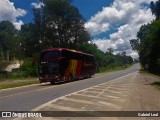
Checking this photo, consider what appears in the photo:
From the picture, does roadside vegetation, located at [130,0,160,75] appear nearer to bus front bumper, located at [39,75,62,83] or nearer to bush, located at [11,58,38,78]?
bus front bumper, located at [39,75,62,83]

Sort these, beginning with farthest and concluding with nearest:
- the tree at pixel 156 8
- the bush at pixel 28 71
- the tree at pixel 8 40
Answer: the tree at pixel 8 40 < the tree at pixel 156 8 < the bush at pixel 28 71

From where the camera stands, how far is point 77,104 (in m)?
15.9

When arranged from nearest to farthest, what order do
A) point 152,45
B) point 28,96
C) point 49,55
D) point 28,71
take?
1. point 28,96
2. point 49,55
3. point 152,45
4. point 28,71

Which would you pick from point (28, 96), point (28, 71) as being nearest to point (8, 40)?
point (28, 71)

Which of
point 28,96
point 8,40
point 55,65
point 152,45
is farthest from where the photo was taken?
point 8,40

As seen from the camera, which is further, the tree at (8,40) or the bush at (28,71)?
the tree at (8,40)

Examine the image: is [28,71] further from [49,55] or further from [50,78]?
[50,78]

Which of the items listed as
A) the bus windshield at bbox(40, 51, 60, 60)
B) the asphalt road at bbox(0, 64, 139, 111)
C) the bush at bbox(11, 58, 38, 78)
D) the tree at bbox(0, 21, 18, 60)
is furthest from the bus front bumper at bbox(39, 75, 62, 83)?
the tree at bbox(0, 21, 18, 60)

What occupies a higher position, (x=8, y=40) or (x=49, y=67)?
(x=8, y=40)

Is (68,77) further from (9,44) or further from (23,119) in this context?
(9,44)

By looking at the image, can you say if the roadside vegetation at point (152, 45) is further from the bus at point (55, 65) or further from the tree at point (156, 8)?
the bus at point (55, 65)

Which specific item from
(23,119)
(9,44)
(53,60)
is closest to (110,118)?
(23,119)

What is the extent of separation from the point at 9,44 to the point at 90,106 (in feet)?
353

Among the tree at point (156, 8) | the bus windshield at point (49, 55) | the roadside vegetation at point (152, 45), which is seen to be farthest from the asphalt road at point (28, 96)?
the tree at point (156, 8)
